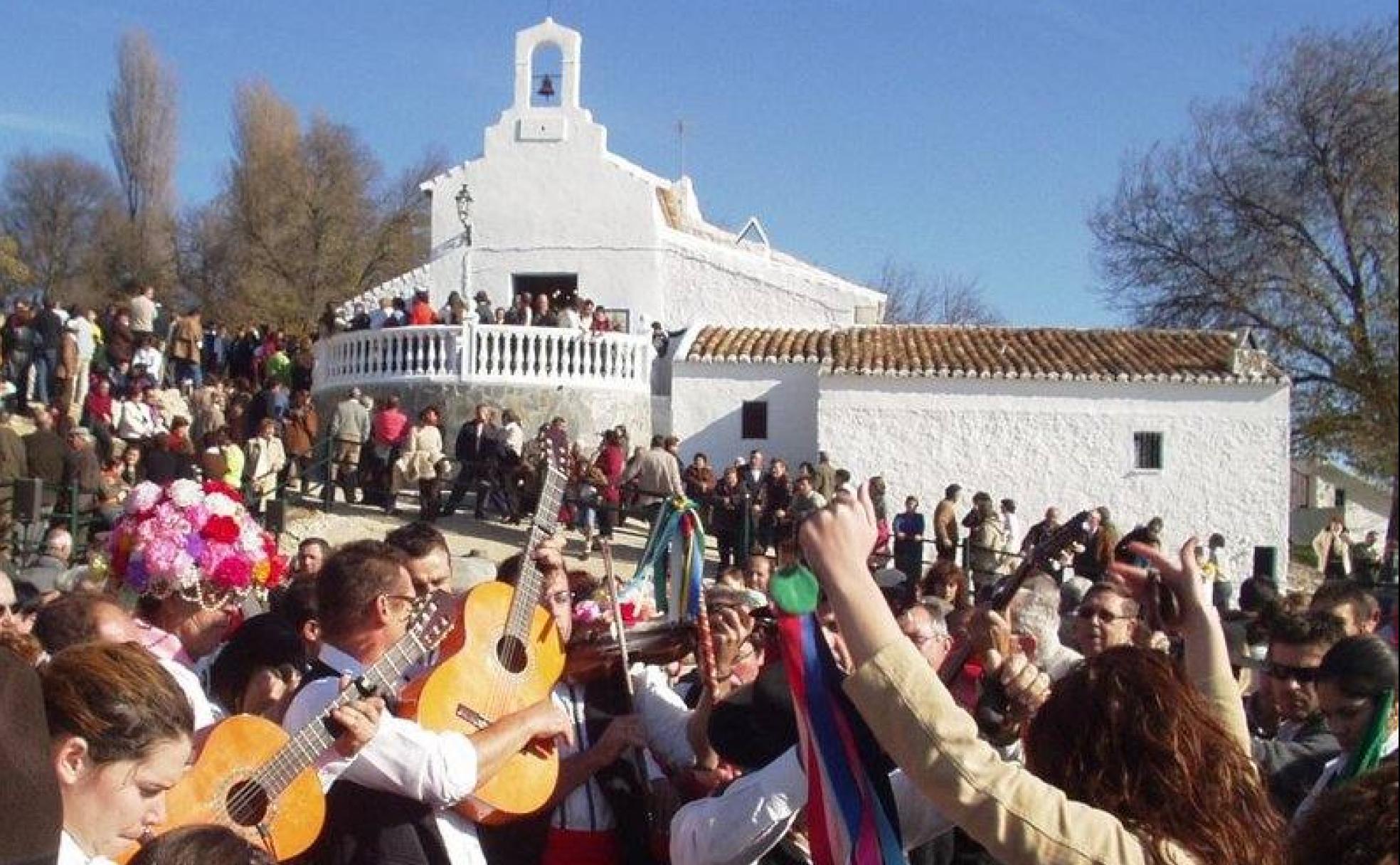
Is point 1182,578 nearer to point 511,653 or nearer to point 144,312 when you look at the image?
point 511,653

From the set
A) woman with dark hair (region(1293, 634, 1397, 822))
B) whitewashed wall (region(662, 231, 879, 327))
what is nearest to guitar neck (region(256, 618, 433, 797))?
woman with dark hair (region(1293, 634, 1397, 822))

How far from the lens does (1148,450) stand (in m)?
28.9

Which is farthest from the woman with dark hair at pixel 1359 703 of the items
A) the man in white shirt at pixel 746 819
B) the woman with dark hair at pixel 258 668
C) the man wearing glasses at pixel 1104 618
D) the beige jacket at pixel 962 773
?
the woman with dark hair at pixel 258 668

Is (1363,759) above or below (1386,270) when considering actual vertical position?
below

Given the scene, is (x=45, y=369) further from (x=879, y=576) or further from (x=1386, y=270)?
(x=1386, y=270)

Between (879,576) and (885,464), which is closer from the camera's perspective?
(879,576)

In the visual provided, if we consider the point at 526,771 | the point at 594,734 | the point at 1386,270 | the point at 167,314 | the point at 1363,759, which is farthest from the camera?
the point at 167,314

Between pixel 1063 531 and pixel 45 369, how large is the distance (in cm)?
2098

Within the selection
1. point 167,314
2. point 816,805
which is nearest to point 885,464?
point 167,314

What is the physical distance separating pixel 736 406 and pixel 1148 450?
762 cm

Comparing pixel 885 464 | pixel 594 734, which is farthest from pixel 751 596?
pixel 885 464

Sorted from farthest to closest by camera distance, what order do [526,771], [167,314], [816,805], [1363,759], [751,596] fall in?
[167,314]
[751,596]
[526,771]
[816,805]
[1363,759]

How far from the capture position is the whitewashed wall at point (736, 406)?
97.8 ft

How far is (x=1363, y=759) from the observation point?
262 cm
